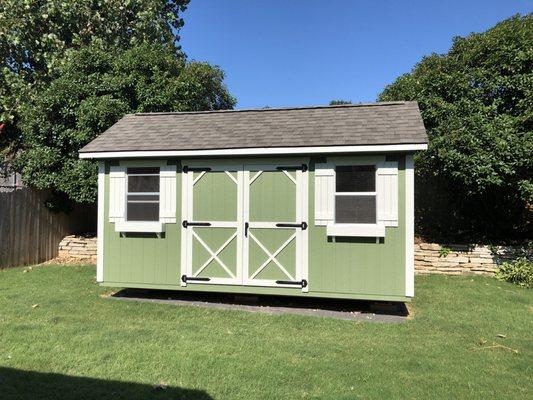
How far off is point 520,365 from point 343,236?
112 inches

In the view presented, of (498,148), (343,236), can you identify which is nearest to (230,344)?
(343,236)

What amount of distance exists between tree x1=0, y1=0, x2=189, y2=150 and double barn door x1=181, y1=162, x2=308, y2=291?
8439 millimetres

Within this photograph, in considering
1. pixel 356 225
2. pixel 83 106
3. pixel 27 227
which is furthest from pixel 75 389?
pixel 83 106

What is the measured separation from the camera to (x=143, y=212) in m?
7.72

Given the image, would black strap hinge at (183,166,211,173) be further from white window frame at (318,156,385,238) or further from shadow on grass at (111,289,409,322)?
shadow on grass at (111,289,409,322)

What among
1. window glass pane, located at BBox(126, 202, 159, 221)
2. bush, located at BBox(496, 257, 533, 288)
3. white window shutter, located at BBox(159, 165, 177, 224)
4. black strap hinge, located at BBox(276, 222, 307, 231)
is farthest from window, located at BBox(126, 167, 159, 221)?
bush, located at BBox(496, 257, 533, 288)

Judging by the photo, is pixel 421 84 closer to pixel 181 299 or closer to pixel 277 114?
pixel 277 114

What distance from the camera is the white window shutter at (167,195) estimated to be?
7.58 m

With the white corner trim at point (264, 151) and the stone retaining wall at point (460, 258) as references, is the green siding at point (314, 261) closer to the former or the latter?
the white corner trim at point (264, 151)

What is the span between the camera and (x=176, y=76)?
41.4 feet

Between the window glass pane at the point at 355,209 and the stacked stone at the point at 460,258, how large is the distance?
4.25 meters

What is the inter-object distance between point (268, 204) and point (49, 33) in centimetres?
1119

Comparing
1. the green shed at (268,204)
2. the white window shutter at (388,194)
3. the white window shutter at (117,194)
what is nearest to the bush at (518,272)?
the green shed at (268,204)

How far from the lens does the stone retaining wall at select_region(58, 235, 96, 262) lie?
38.8ft
